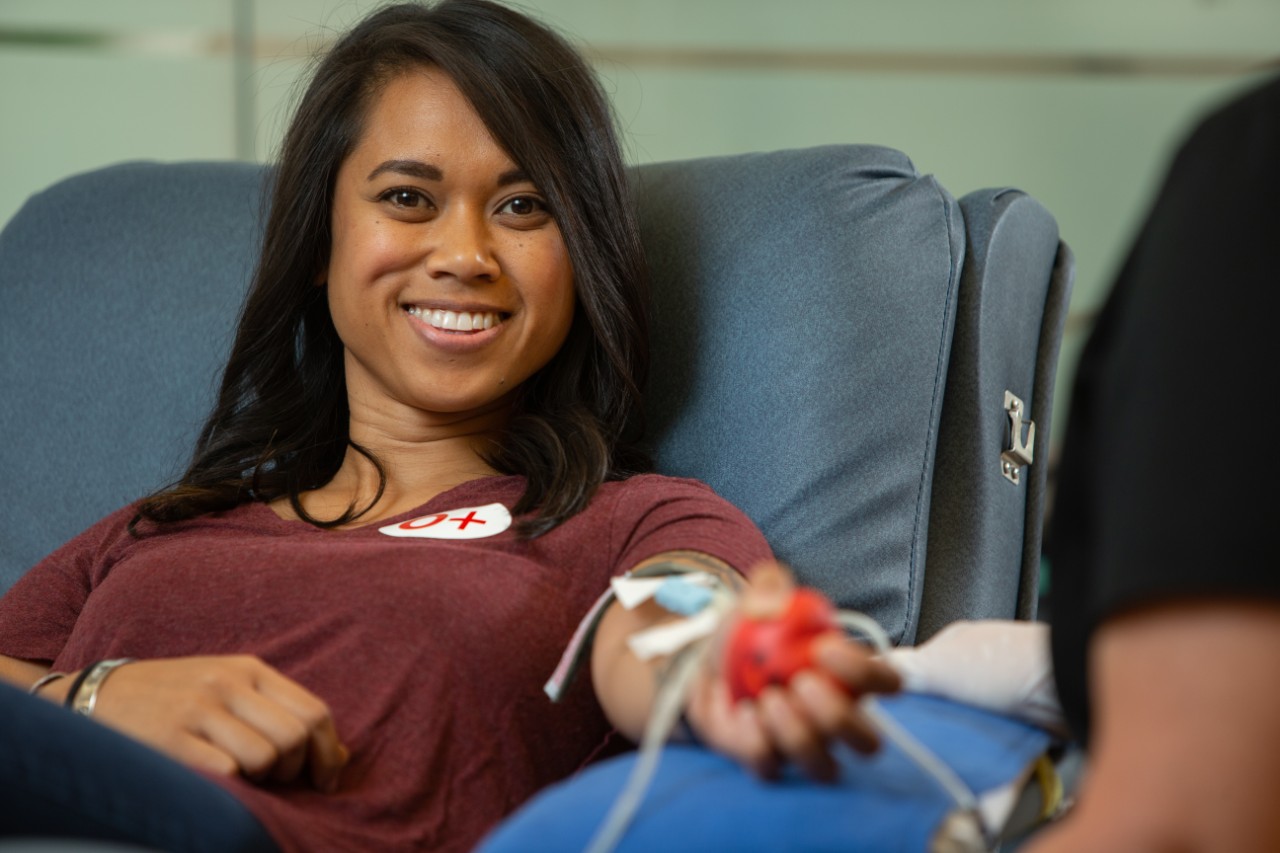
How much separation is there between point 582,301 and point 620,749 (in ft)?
1.48

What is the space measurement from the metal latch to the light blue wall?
209 cm

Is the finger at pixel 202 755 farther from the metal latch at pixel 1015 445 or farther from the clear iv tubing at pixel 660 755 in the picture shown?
the metal latch at pixel 1015 445

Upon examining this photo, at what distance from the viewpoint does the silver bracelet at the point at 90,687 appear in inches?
41.7

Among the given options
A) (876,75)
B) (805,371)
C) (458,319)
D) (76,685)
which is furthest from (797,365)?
(876,75)

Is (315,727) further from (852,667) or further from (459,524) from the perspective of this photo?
(852,667)

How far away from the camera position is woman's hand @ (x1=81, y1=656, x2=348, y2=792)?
0.97 metres

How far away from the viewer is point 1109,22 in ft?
11.9

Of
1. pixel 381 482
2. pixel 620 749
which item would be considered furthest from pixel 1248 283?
pixel 381 482

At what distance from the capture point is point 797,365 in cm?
136

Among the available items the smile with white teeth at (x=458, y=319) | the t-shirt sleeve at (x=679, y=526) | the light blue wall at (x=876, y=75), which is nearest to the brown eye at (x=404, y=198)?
the smile with white teeth at (x=458, y=319)

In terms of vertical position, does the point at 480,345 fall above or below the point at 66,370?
above

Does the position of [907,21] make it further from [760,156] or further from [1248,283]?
[1248,283]

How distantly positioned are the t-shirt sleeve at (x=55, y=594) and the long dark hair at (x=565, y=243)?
64 mm

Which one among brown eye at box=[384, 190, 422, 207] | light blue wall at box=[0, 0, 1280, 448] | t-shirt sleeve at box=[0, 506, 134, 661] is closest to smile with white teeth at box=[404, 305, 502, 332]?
brown eye at box=[384, 190, 422, 207]
